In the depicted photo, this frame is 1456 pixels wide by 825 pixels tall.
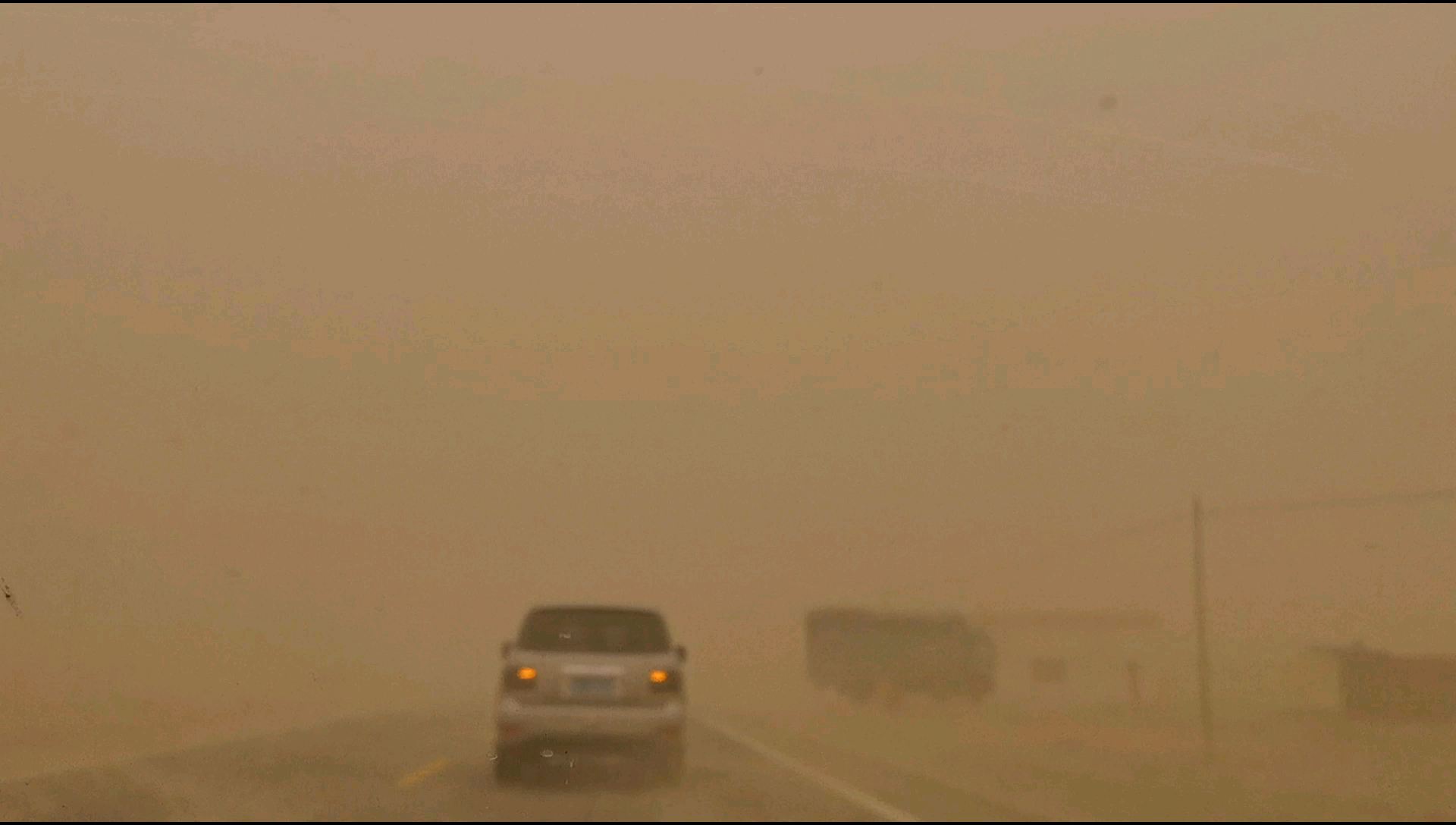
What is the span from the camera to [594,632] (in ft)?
57.6

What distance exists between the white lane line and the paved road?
1.4 inches

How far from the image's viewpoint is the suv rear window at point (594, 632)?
1731cm

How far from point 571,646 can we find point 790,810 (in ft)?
13.9

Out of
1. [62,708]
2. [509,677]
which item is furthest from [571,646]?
[62,708]

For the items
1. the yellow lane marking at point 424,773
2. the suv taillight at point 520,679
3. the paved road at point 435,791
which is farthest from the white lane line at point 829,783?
the yellow lane marking at point 424,773

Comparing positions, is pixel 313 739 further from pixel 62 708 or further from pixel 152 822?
pixel 62 708

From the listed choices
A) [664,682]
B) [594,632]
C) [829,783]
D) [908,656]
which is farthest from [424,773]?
[908,656]

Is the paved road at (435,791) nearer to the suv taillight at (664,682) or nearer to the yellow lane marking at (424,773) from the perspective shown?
the yellow lane marking at (424,773)

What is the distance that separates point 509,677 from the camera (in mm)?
17094

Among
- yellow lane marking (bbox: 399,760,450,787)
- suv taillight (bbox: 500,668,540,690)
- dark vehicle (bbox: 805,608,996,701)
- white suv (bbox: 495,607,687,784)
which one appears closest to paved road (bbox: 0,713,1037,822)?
yellow lane marking (bbox: 399,760,450,787)

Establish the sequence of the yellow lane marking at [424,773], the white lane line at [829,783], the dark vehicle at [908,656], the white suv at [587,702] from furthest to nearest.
Answer: the dark vehicle at [908,656]
the white suv at [587,702]
the yellow lane marking at [424,773]
the white lane line at [829,783]

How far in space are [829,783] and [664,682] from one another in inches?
84.7

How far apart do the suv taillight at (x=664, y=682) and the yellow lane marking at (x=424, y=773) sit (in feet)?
8.49

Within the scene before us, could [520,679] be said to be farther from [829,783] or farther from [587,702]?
[829,783]
